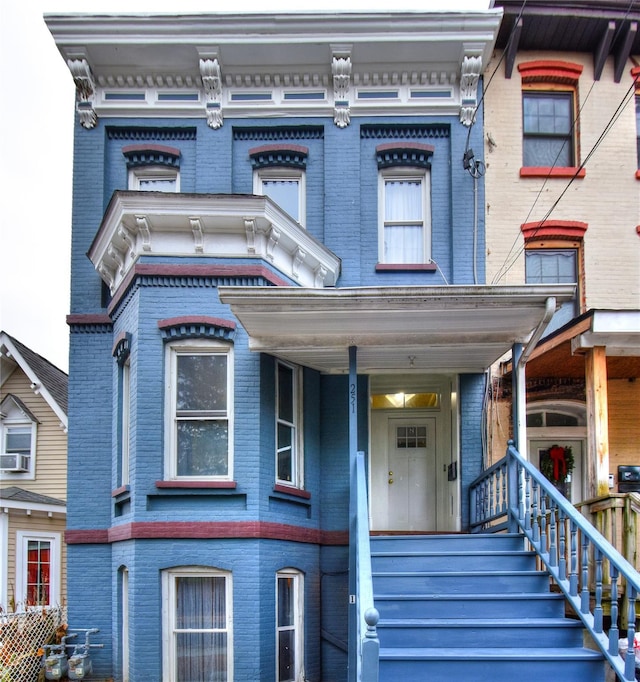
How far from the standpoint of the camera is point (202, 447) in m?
9.65

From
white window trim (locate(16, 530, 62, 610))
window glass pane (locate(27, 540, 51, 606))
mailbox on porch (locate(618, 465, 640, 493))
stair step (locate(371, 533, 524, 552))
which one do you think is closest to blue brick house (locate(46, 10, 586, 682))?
stair step (locate(371, 533, 524, 552))

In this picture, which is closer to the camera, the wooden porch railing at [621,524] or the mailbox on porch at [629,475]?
the wooden porch railing at [621,524]

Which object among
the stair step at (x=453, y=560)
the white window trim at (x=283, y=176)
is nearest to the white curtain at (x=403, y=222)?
the white window trim at (x=283, y=176)

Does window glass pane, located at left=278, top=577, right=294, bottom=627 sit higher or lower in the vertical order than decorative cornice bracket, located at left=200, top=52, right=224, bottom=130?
lower

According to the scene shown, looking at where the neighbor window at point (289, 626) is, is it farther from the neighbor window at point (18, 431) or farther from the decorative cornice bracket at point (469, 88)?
the neighbor window at point (18, 431)

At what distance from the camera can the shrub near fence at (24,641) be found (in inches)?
393

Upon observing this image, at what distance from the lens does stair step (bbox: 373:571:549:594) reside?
24.1 feet

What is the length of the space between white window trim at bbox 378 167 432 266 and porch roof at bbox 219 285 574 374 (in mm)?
2412

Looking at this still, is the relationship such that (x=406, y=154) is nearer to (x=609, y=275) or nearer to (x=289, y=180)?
(x=289, y=180)

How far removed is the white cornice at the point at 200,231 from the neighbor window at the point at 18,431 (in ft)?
25.6

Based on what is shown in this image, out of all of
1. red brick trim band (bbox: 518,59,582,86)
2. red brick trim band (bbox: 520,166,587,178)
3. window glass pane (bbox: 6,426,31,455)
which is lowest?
window glass pane (bbox: 6,426,31,455)

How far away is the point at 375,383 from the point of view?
455 inches

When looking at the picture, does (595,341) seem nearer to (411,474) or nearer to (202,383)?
(411,474)

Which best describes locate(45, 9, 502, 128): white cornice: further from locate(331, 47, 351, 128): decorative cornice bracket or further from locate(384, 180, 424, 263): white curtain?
locate(384, 180, 424, 263): white curtain
